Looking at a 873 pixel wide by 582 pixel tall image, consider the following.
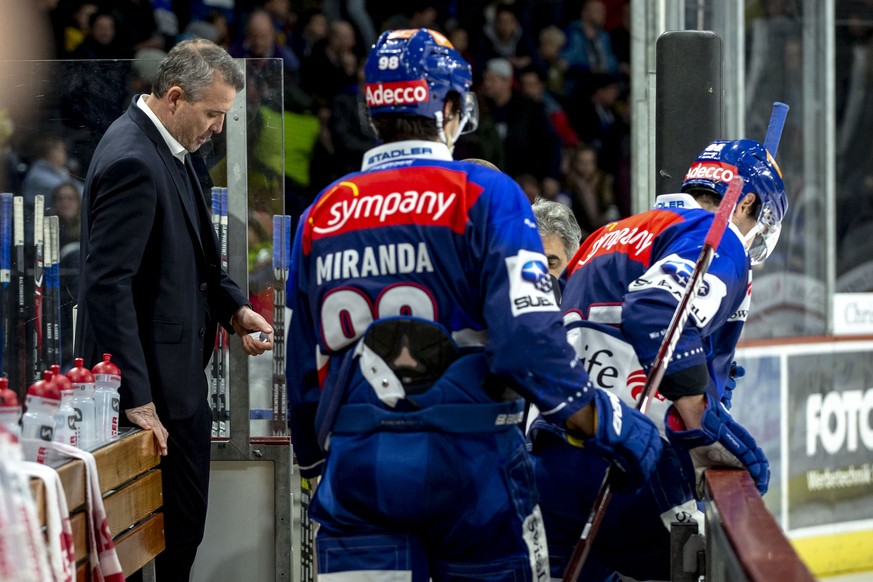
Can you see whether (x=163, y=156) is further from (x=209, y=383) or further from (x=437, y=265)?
(x=437, y=265)

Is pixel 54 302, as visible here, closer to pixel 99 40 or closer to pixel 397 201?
pixel 397 201

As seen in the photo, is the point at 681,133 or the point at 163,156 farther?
the point at 681,133

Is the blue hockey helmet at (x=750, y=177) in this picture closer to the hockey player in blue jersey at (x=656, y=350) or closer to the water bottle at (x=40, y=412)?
the hockey player in blue jersey at (x=656, y=350)

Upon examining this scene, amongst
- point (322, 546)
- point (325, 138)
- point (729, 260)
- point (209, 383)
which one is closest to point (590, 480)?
point (729, 260)

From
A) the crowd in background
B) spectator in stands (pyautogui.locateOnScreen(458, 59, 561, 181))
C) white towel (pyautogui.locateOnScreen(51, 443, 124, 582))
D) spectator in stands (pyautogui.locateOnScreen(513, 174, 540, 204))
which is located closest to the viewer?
white towel (pyautogui.locateOnScreen(51, 443, 124, 582))

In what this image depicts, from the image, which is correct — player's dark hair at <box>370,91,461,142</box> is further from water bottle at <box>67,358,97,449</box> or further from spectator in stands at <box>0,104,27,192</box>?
spectator in stands at <box>0,104,27,192</box>

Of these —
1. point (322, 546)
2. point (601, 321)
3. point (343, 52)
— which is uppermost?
point (343, 52)

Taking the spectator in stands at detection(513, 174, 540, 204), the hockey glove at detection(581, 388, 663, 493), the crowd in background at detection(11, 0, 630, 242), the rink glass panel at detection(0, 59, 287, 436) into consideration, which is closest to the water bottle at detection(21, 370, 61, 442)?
the hockey glove at detection(581, 388, 663, 493)

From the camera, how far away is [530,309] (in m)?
2.05

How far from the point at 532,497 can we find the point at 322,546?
38 centimetres

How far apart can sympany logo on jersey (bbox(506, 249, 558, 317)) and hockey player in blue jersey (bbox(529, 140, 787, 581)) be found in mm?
599

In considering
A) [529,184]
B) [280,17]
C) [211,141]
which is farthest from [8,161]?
[529,184]

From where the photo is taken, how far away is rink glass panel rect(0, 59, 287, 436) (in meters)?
3.84

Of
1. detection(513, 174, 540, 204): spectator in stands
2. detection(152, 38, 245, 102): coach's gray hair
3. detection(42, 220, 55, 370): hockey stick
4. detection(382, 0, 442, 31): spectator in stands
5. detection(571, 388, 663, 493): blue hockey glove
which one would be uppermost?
detection(382, 0, 442, 31): spectator in stands
